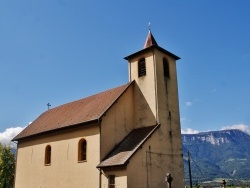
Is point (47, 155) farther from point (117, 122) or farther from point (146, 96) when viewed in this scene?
point (146, 96)

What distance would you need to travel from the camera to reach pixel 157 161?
2545 cm

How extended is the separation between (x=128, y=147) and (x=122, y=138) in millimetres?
2227

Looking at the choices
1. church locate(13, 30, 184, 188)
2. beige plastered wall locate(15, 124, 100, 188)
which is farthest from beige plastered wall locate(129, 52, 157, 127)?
beige plastered wall locate(15, 124, 100, 188)

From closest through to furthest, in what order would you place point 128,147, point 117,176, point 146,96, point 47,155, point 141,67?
point 117,176
point 128,147
point 146,96
point 141,67
point 47,155

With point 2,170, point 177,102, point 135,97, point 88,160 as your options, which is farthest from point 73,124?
point 2,170

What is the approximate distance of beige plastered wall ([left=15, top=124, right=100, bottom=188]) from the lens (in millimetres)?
25734

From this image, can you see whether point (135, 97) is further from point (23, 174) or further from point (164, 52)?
point (23, 174)

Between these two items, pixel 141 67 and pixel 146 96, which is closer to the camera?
pixel 146 96

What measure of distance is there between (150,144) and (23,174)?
650 inches

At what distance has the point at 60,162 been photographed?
1141 inches

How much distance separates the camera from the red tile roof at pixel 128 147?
23.2m

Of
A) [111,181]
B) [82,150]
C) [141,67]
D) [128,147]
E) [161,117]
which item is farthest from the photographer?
[141,67]

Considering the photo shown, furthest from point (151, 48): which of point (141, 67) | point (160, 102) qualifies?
point (160, 102)

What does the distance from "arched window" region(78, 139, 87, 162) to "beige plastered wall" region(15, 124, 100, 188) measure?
1.03 ft
